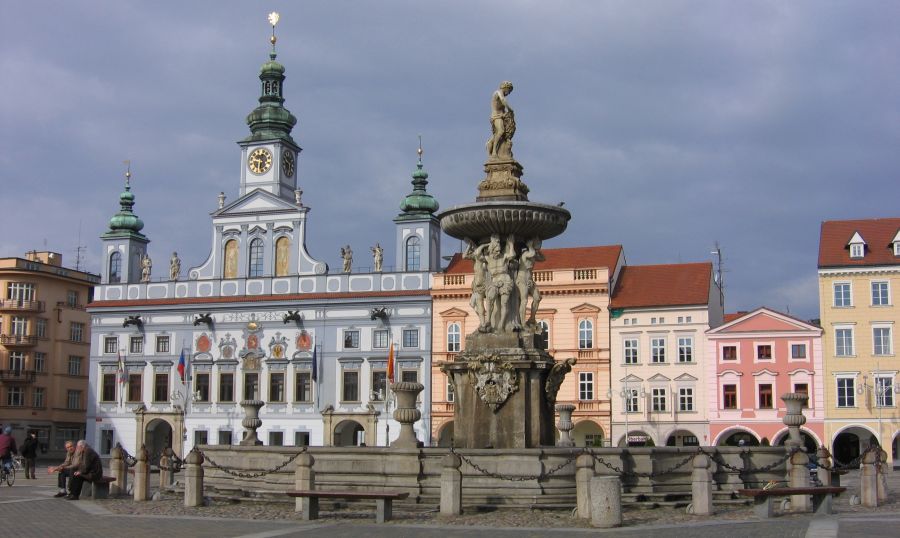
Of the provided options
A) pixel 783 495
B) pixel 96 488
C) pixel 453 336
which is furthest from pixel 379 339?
pixel 783 495

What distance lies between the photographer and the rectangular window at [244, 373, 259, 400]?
179 feet

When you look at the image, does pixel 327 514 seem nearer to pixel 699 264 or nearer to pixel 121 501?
pixel 121 501

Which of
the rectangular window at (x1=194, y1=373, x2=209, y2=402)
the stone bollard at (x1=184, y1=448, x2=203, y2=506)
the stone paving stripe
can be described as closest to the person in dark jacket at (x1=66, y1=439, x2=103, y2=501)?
the stone bollard at (x1=184, y1=448, x2=203, y2=506)

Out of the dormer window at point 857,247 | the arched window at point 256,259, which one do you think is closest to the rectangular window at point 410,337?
the arched window at point 256,259

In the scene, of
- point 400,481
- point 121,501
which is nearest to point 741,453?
point 400,481

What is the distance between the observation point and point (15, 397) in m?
60.9

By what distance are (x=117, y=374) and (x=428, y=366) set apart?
1607cm

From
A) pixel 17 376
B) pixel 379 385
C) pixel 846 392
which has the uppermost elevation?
pixel 17 376

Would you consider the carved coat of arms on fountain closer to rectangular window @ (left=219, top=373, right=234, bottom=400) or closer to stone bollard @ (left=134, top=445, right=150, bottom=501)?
rectangular window @ (left=219, top=373, right=234, bottom=400)

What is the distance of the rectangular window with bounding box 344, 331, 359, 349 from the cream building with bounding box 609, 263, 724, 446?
38.7 ft

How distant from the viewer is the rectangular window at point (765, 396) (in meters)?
48.0

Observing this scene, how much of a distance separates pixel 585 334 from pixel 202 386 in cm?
1864

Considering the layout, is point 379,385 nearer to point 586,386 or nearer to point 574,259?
point 586,386

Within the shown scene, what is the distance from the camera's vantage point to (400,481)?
17.6m
